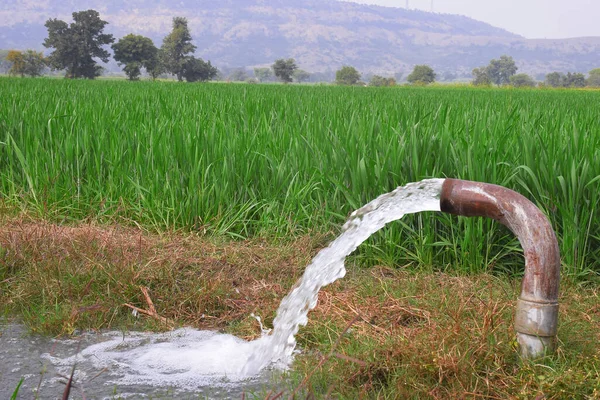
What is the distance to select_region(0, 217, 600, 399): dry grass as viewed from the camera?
207 centimetres

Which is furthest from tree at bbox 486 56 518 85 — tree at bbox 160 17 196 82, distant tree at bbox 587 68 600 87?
tree at bbox 160 17 196 82

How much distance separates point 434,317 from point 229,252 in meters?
1.20

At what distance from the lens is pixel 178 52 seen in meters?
68.0

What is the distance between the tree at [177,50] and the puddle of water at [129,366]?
219ft

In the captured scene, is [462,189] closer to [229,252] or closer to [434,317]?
[434,317]

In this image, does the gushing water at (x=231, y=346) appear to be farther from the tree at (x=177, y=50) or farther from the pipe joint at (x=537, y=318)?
the tree at (x=177, y=50)

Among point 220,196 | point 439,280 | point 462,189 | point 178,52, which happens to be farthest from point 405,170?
point 178,52

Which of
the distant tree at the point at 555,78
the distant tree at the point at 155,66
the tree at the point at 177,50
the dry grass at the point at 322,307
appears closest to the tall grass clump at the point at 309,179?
the dry grass at the point at 322,307

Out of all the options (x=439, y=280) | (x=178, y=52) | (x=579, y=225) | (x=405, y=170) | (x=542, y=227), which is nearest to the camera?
(x=542, y=227)

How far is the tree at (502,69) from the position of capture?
125375mm

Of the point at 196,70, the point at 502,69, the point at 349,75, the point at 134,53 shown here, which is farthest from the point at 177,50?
the point at 502,69

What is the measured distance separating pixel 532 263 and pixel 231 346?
4.07 feet

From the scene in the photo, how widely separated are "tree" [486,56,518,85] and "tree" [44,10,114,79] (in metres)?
89.0

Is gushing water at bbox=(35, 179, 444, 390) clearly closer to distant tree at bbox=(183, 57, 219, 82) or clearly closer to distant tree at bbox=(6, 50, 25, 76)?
distant tree at bbox=(183, 57, 219, 82)
